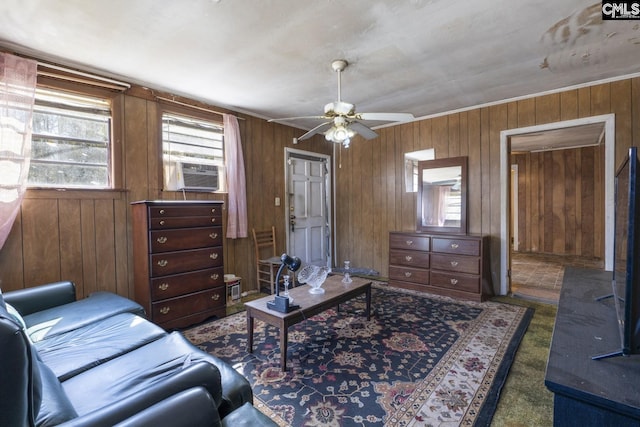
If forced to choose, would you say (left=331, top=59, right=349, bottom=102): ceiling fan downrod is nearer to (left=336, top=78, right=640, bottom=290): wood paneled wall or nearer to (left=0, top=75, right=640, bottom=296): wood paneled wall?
(left=0, top=75, right=640, bottom=296): wood paneled wall

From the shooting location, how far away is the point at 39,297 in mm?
2150

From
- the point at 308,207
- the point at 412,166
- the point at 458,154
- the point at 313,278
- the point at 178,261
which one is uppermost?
the point at 458,154

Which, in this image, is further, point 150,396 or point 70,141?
point 70,141

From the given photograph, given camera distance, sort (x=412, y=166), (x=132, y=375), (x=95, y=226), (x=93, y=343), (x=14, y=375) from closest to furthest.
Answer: (x=14, y=375) → (x=132, y=375) → (x=93, y=343) → (x=95, y=226) → (x=412, y=166)

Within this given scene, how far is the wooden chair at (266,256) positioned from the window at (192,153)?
0.93m

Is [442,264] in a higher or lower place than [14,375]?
lower

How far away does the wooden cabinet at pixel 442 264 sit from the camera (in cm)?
362

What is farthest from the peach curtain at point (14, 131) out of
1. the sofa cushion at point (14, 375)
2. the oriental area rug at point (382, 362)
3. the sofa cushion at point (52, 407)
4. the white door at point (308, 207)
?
the white door at point (308, 207)

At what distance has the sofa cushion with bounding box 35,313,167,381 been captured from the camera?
1479 mm

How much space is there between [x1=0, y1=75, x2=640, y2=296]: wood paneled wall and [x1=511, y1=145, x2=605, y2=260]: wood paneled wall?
314mm

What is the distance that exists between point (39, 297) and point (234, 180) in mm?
2179

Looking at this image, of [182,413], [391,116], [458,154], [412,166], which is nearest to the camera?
[182,413]

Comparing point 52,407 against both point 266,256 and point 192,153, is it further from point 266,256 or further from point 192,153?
point 266,256

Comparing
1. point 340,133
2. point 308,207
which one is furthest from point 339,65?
point 308,207
